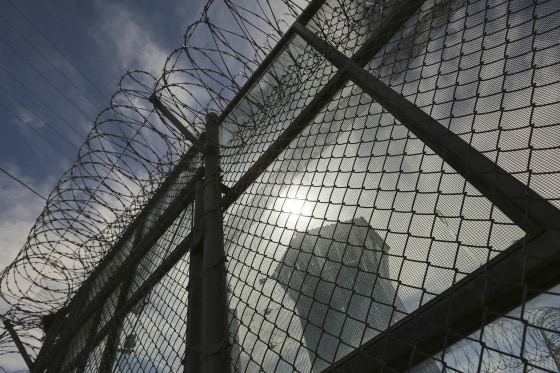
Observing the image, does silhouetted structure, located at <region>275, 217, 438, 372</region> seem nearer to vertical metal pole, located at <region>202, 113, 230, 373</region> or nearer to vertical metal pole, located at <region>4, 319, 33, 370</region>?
vertical metal pole, located at <region>202, 113, 230, 373</region>

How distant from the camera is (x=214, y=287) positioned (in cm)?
167

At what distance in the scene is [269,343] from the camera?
1.59 metres

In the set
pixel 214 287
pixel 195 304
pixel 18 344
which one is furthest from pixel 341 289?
pixel 18 344

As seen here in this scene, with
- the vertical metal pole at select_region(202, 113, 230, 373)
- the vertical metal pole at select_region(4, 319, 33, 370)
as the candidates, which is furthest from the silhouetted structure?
the vertical metal pole at select_region(4, 319, 33, 370)

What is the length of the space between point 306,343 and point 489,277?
77 centimetres

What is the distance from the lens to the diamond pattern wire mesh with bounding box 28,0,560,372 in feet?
3.44

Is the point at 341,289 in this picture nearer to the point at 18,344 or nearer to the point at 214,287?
the point at 214,287

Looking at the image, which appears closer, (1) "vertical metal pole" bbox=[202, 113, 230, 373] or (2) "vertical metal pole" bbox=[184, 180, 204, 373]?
(1) "vertical metal pole" bbox=[202, 113, 230, 373]

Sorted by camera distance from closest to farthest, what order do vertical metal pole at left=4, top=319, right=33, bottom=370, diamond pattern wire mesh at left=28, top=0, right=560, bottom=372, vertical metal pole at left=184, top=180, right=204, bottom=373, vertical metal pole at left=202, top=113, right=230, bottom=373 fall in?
diamond pattern wire mesh at left=28, top=0, right=560, bottom=372
vertical metal pole at left=202, top=113, right=230, bottom=373
vertical metal pole at left=184, top=180, right=204, bottom=373
vertical metal pole at left=4, top=319, right=33, bottom=370

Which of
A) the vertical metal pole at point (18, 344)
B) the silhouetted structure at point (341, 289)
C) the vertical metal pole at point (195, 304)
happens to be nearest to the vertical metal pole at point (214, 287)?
the vertical metal pole at point (195, 304)

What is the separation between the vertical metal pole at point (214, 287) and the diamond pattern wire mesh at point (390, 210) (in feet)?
0.58

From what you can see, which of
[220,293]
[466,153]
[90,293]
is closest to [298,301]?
[220,293]

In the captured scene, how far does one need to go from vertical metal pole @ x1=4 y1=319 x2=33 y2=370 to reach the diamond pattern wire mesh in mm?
2424

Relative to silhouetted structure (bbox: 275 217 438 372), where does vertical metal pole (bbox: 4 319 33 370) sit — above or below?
above
